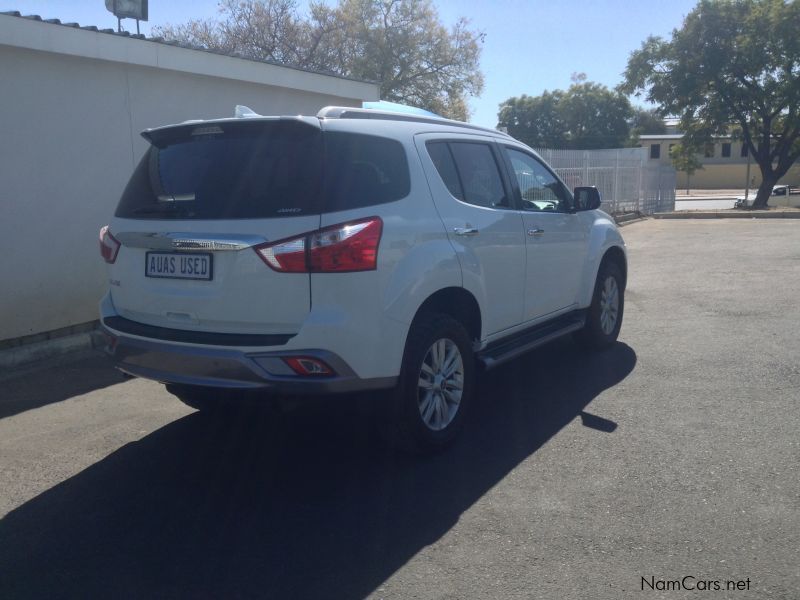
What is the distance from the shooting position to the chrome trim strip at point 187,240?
12.7 ft

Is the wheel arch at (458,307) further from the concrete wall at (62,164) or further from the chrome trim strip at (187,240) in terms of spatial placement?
the concrete wall at (62,164)

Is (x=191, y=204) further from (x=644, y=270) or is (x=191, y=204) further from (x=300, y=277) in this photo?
(x=644, y=270)

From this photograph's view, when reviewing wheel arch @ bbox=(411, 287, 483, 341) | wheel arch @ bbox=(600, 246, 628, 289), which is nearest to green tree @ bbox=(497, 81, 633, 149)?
wheel arch @ bbox=(600, 246, 628, 289)

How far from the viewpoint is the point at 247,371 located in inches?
151

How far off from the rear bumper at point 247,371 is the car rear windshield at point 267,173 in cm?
69

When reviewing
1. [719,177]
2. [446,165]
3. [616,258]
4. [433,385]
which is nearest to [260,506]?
[433,385]

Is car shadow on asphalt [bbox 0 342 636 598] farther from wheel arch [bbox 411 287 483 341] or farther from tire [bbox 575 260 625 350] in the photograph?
tire [bbox 575 260 625 350]

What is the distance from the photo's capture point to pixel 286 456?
15.6ft

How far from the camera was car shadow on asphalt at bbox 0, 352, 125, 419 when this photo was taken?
19.5 ft

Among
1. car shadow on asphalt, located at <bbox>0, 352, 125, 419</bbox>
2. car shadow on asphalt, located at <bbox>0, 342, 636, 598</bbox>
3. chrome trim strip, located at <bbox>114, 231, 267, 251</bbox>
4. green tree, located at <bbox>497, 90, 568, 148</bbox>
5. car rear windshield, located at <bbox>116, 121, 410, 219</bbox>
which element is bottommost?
car shadow on asphalt, located at <bbox>0, 342, 636, 598</bbox>

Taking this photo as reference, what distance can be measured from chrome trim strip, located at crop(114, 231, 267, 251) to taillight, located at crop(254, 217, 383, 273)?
0.08 m

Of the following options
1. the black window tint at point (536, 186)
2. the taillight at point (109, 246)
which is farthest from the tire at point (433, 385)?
the taillight at point (109, 246)

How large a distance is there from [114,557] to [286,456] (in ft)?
4.52

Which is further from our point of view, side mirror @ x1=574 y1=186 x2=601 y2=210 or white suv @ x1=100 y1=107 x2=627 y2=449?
side mirror @ x1=574 y1=186 x2=601 y2=210
